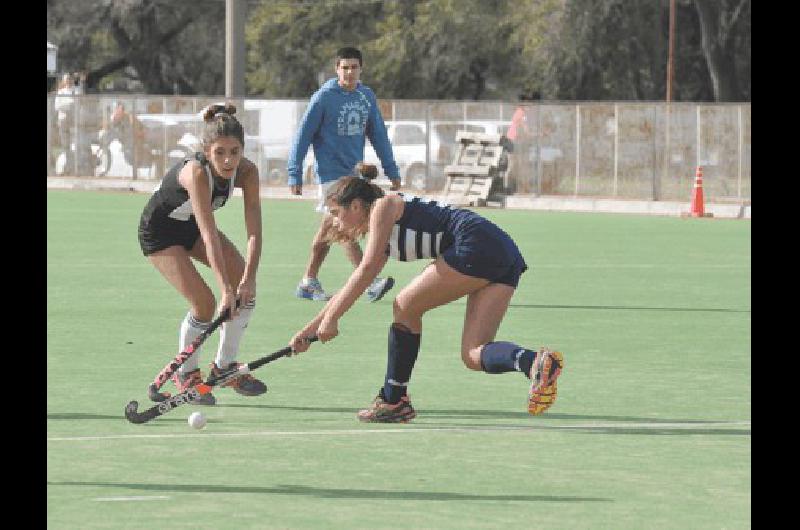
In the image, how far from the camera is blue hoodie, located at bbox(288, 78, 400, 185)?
1733 cm

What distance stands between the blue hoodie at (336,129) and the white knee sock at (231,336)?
623 centimetres

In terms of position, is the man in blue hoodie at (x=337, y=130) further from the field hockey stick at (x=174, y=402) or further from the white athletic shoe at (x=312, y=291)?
the field hockey stick at (x=174, y=402)

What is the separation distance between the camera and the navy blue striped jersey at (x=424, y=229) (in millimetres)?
10086

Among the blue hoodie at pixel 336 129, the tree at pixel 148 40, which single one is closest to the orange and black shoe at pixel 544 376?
the blue hoodie at pixel 336 129

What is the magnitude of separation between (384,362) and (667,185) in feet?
86.3

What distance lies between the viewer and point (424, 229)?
10.1 m

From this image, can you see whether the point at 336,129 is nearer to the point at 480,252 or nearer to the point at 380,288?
the point at 380,288

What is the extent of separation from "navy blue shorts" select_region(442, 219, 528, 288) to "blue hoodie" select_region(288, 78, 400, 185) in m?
6.97

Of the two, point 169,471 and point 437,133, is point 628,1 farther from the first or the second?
point 169,471

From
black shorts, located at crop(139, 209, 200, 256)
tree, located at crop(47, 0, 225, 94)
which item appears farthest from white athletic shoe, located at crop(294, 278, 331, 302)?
tree, located at crop(47, 0, 225, 94)

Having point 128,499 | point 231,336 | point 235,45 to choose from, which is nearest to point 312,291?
point 231,336

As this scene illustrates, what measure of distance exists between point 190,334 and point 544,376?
2.20 metres

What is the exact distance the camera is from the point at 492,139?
38531 mm
